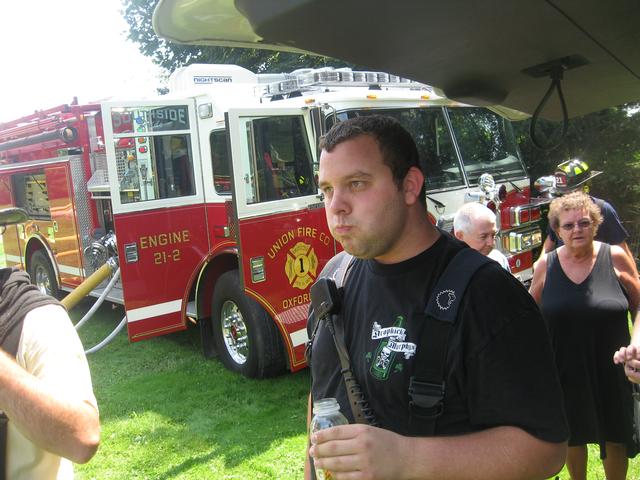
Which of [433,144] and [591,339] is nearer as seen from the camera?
[591,339]

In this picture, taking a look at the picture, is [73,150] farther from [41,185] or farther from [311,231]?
[311,231]

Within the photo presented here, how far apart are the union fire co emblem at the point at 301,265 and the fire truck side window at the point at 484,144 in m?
1.73

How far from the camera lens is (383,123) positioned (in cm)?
150

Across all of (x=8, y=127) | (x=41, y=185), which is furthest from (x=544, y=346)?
(x=8, y=127)

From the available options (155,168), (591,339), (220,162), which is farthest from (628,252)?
(155,168)

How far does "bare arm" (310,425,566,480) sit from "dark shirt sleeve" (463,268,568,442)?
0.11 ft

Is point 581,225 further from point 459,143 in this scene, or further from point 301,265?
point 459,143

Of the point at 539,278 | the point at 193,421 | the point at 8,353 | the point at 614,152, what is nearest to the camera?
the point at 8,353

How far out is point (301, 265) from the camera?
193 inches

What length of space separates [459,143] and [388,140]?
432 centimetres

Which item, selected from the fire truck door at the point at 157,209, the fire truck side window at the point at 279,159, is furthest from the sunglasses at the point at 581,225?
the fire truck door at the point at 157,209

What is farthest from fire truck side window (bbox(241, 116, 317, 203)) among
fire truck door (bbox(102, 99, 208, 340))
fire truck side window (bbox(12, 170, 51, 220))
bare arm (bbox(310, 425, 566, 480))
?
fire truck side window (bbox(12, 170, 51, 220))

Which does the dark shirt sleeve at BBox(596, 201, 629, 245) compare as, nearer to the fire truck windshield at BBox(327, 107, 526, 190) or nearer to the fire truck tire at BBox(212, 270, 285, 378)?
the fire truck windshield at BBox(327, 107, 526, 190)

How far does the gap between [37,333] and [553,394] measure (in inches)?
47.6
